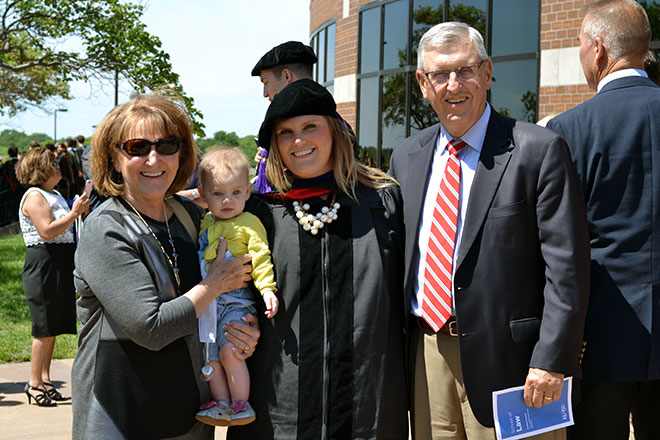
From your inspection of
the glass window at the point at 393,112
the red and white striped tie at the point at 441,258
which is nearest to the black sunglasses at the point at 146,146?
the red and white striped tie at the point at 441,258

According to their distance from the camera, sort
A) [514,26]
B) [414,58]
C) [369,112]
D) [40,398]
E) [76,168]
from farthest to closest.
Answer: [76,168] → [369,112] → [414,58] → [514,26] → [40,398]

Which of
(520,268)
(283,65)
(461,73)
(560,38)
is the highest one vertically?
(560,38)

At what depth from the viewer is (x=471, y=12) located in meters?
10.9

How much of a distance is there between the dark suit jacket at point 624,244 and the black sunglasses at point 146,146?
5.98 ft

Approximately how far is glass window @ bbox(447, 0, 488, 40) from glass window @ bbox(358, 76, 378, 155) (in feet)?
7.67

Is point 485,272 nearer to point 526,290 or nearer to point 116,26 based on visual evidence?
point 526,290

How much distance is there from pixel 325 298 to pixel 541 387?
96cm

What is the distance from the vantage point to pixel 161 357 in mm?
2623

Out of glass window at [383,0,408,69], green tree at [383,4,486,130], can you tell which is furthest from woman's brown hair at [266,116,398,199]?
glass window at [383,0,408,69]

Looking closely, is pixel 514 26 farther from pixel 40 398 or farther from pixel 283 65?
pixel 40 398

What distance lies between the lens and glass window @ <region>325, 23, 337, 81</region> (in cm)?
1473

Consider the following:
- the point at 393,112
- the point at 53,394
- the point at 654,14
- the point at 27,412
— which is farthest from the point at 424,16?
the point at 27,412

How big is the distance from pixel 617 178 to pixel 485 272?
0.82 m

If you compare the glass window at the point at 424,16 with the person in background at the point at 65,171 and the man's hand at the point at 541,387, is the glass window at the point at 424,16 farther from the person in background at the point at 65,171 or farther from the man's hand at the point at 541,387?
the man's hand at the point at 541,387
